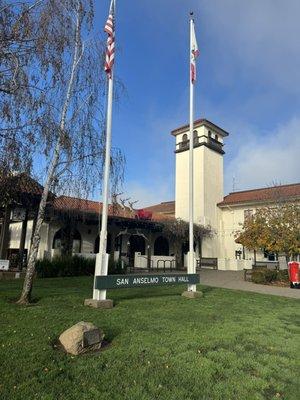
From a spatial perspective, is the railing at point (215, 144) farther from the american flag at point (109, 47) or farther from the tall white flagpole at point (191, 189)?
the american flag at point (109, 47)

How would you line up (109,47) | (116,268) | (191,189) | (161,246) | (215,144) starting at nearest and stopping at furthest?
(109,47) < (191,189) < (116,268) < (161,246) < (215,144)

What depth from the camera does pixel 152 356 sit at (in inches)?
198

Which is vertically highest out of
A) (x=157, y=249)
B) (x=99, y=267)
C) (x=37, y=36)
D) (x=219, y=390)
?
(x=37, y=36)

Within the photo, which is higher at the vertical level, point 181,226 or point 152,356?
point 181,226

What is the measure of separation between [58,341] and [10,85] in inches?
174

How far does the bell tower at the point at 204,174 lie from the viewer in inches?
1276

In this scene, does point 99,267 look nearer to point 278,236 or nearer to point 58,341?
point 58,341

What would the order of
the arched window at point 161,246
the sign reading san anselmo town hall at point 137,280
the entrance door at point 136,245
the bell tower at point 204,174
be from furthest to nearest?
the bell tower at point 204,174
the arched window at point 161,246
the entrance door at point 136,245
the sign reading san anselmo town hall at point 137,280

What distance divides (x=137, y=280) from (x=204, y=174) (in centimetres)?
2417

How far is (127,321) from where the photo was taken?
6.84 metres

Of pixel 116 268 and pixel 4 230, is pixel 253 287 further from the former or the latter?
pixel 4 230

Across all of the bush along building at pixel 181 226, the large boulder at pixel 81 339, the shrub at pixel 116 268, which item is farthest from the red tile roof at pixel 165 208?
the large boulder at pixel 81 339

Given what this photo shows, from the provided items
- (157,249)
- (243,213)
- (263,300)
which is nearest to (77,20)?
(263,300)

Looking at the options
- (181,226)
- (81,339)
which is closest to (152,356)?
(81,339)
